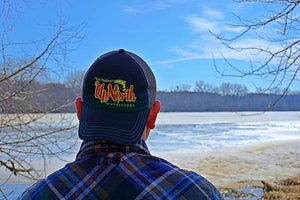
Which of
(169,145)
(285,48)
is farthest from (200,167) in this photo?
(285,48)

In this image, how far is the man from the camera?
2.99ft

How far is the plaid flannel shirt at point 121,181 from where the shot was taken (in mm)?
906

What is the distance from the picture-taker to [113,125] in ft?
3.41

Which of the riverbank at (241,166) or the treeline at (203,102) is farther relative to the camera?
the treeline at (203,102)

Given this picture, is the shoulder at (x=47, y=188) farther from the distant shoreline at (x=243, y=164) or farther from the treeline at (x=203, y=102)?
the treeline at (x=203, y=102)

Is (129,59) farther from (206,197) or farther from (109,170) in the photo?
(206,197)

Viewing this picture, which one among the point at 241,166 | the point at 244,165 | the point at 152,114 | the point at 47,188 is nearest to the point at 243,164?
the point at 244,165

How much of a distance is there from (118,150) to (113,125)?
0.28 feet

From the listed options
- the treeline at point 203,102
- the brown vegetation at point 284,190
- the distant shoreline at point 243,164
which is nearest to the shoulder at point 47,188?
the brown vegetation at point 284,190

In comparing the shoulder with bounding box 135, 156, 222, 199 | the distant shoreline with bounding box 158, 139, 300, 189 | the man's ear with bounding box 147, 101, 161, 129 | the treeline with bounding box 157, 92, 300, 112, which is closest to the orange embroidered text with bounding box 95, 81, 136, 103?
the man's ear with bounding box 147, 101, 161, 129

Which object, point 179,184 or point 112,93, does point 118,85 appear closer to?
point 112,93

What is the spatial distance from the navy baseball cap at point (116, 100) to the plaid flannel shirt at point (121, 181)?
0.27 feet

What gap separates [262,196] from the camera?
699cm

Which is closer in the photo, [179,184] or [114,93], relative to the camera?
[179,184]
